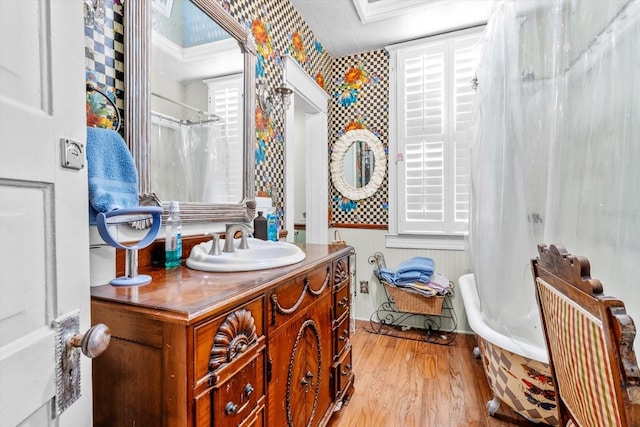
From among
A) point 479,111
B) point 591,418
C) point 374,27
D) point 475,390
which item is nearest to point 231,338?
point 591,418

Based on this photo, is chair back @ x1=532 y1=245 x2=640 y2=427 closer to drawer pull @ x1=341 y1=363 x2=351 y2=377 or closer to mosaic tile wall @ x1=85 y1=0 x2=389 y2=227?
drawer pull @ x1=341 y1=363 x2=351 y2=377

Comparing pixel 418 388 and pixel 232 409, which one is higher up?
pixel 232 409

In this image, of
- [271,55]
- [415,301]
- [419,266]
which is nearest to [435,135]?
[419,266]

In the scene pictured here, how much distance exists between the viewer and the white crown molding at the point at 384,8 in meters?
2.47

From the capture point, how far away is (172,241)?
1207 millimetres

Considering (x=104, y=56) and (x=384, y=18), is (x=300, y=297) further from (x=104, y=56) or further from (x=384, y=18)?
(x=384, y=18)

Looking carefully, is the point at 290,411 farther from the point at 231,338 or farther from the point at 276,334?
the point at 231,338

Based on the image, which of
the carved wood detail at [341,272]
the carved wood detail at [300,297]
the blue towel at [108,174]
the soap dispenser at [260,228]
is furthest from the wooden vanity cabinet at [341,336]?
the blue towel at [108,174]

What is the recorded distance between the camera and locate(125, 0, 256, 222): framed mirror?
3.87 ft

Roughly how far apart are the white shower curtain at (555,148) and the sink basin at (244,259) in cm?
119

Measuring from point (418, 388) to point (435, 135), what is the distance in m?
2.15

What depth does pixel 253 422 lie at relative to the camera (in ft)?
3.08

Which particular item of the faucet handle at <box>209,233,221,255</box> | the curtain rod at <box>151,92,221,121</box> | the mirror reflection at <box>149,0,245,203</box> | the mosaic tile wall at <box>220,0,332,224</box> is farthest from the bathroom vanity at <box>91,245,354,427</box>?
the mosaic tile wall at <box>220,0,332,224</box>

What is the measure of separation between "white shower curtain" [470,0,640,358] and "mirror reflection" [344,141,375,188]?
1323 mm
